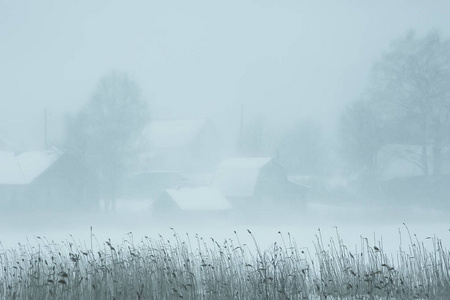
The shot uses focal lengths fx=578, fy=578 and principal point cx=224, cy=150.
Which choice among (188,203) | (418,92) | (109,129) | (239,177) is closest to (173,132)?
(109,129)

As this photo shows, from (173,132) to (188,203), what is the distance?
8.70 metres

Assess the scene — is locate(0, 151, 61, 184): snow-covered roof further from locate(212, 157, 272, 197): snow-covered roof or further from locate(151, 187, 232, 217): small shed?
locate(212, 157, 272, 197): snow-covered roof

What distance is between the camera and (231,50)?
98.3 metres

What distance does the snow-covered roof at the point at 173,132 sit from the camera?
3259 centimetres

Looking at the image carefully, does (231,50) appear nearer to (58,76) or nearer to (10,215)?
(58,76)

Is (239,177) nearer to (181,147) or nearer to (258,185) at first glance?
(258,185)

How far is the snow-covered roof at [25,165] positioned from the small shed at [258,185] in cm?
807

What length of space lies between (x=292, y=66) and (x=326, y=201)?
32.2 m

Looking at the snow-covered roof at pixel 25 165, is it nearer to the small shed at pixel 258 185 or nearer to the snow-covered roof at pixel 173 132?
the snow-covered roof at pixel 173 132

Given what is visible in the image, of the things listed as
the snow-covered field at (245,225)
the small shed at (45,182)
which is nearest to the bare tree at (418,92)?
the snow-covered field at (245,225)

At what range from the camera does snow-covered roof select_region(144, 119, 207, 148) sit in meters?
32.6

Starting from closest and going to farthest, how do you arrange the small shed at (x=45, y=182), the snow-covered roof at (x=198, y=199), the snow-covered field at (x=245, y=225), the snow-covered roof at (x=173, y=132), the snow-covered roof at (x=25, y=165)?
the snow-covered field at (x=245, y=225), the small shed at (x=45, y=182), the snow-covered roof at (x=25, y=165), the snow-covered roof at (x=198, y=199), the snow-covered roof at (x=173, y=132)

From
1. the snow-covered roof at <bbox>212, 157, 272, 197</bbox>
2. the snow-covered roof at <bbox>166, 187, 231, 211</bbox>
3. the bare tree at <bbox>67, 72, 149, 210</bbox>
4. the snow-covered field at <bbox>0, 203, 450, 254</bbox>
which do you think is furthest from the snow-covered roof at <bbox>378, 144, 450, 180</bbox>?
the bare tree at <bbox>67, 72, 149, 210</bbox>

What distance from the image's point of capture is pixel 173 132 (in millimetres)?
34781
